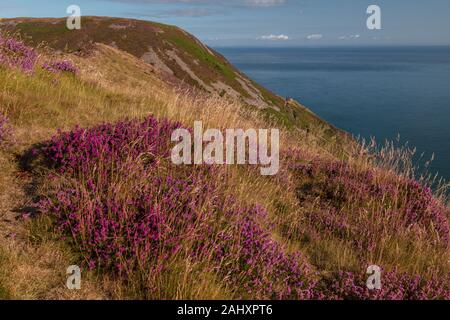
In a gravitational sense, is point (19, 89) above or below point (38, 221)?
above

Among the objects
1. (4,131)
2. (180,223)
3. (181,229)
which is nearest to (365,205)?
(180,223)

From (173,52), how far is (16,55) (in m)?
49.1

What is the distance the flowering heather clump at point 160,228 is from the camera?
423 cm

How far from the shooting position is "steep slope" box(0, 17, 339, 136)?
176ft

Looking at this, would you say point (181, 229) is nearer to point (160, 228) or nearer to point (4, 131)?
point (160, 228)

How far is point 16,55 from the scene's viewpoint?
1077cm

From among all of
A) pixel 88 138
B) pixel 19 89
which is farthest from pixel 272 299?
pixel 19 89

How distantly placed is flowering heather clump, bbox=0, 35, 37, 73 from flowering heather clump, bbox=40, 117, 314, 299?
17.0ft

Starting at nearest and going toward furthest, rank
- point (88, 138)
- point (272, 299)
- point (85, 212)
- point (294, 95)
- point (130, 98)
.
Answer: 1. point (272, 299)
2. point (85, 212)
3. point (88, 138)
4. point (130, 98)
5. point (294, 95)

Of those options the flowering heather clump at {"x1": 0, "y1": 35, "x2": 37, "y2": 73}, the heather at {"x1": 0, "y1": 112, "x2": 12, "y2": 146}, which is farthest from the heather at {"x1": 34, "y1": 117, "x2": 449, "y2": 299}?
the flowering heather clump at {"x1": 0, "y1": 35, "x2": 37, "y2": 73}

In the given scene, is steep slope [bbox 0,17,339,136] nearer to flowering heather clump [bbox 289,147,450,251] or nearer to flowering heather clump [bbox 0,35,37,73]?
flowering heather clump [bbox 0,35,37,73]

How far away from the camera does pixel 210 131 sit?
8492 millimetres

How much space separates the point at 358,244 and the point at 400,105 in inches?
4429
